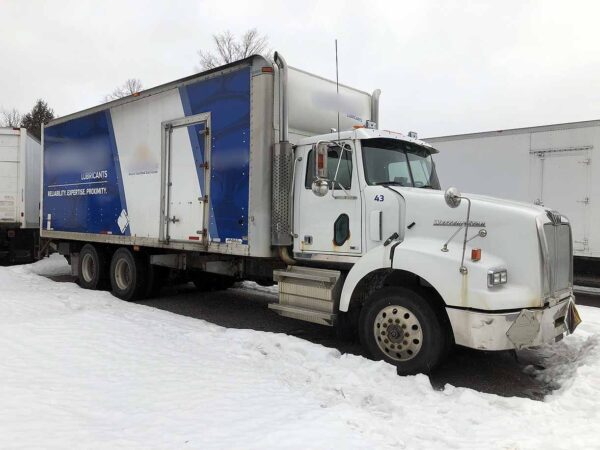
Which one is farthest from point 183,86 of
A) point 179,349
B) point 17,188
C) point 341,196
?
point 17,188

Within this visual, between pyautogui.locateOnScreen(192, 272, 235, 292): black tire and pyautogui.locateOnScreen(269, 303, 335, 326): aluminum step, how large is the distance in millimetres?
3872

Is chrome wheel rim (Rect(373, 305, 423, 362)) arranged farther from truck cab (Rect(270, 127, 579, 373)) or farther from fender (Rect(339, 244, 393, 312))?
fender (Rect(339, 244, 393, 312))

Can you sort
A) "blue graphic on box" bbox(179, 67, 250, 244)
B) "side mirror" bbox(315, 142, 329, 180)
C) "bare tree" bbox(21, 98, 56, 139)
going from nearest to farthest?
"side mirror" bbox(315, 142, 329, 180) → "blue graphic on box" bbox(179, 67, 250, 244) → "bare tree" bbox(21, 98, 56, 139)

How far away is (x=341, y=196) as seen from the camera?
5.99m

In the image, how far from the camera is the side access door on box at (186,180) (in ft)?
24.2

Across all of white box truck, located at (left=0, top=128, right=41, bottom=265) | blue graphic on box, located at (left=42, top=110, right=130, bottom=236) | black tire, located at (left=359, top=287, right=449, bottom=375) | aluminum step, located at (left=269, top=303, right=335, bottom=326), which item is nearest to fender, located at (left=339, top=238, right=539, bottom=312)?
black tire, located at (left=359, top=287, right=449, bottom=375)

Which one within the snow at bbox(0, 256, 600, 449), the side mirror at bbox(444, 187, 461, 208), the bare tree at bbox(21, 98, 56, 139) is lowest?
the snow at bbox(0, 256, 600, 449)

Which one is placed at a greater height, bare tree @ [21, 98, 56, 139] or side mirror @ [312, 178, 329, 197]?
bare tree @ [21, 98, 56, 139]

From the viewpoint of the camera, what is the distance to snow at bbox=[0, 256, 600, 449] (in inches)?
133

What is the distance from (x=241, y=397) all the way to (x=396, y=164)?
340 cm

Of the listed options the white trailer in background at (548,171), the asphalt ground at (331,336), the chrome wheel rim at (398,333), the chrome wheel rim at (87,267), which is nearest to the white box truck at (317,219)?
the chrome wheel rim at (398,333)

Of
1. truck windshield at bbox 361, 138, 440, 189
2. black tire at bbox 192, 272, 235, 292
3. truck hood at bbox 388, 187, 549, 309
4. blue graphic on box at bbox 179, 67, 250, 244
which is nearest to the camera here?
truck hood at bbox 388, 187, 549, 309

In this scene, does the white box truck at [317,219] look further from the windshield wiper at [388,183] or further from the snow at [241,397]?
the snow at [241,397]

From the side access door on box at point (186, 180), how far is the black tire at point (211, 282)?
2.19 meters
